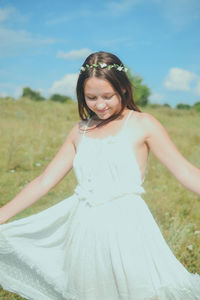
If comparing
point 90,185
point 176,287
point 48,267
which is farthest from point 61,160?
point 176,287

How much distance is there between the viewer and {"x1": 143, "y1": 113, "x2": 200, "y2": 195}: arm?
5.74ft

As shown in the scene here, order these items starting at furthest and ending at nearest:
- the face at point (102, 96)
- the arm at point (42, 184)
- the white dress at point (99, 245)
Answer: the arm at point (42, 184) < the face at point (102, 96) < the white dress at point (99, 245)

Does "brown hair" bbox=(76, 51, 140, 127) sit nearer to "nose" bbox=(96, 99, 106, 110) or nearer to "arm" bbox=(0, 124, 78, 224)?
"nose" bbox=(96, 99, 106, 110)

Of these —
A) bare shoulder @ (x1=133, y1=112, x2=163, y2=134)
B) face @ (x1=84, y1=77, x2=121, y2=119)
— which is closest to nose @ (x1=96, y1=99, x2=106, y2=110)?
face @ (x1=84, y1=77, x2=121, y2=119)

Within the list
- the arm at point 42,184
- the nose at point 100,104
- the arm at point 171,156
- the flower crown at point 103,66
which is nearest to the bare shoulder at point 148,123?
the arm at point 171,156

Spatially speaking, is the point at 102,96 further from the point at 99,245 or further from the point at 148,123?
the point at 99,245

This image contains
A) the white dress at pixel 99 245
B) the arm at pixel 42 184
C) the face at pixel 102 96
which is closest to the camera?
the white dress at pixel 99 245

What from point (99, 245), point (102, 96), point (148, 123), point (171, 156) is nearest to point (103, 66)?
point (102, 96)

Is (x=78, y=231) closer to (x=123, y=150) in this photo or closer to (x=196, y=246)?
(x=123, y=150)

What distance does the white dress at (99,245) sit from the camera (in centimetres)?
174

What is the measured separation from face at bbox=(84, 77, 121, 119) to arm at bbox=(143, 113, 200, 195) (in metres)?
0.21

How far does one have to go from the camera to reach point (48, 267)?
2016 millimetres

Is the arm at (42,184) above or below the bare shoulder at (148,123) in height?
below

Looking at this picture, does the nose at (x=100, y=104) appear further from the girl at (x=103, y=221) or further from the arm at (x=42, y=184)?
the arm at (x=42, y=184)
